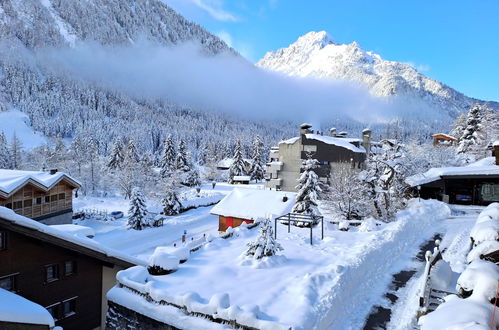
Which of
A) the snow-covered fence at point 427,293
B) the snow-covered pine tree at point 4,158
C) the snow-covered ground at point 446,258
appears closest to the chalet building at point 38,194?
the snow-covered ground at point 446,258

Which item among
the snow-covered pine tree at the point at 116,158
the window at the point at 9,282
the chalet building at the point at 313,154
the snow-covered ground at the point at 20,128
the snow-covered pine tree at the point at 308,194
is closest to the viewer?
the window at the point at 9,282

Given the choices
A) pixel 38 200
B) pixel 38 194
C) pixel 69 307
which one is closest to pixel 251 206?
pixel 69 307

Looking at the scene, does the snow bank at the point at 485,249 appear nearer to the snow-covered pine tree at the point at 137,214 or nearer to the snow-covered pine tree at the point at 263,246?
the snow-covered pine tree at the point at 263,246

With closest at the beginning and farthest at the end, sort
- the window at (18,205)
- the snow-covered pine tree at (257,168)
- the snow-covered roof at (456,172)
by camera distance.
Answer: the window at (18,205) → the snow-covered roof at (456,172) → the snow-covered pine tree at (257,168)

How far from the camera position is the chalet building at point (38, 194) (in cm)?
2831

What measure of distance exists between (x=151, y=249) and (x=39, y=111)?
175 metres

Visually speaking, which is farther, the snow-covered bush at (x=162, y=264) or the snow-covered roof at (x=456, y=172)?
the snow-covered roof at (x=456, y=172)

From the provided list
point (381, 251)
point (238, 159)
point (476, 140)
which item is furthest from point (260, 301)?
point (238, 159)

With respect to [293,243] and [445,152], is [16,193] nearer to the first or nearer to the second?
[293,243]

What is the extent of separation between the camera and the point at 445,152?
51125 mm

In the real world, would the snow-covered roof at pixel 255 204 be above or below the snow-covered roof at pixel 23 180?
below

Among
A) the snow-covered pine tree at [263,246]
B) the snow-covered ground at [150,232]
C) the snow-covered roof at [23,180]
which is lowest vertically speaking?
the snow-covered ground at [150,232]

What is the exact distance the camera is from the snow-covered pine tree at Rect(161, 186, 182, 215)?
47.8 meters

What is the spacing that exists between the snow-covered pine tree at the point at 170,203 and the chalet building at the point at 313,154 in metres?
16.8
